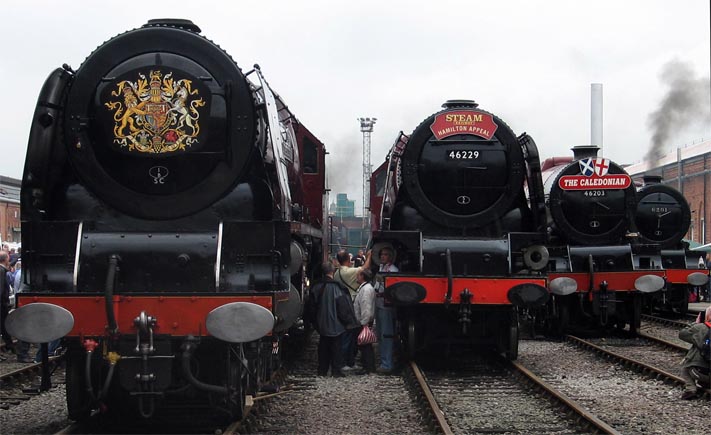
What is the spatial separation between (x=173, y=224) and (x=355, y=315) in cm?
429

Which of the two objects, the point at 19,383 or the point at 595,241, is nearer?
the point at 19,383

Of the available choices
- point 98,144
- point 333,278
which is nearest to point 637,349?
point 333,278

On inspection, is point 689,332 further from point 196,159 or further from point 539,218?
point 196,159

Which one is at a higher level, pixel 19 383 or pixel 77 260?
pixel 77 260

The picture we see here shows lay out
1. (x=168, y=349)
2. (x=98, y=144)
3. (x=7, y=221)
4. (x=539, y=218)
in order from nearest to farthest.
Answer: (x=168, y=349) < (x=98, y=144) < (x=539, y=218) < (x=7, y=221)

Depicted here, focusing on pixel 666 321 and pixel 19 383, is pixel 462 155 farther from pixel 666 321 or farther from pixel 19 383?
pixel 666 321

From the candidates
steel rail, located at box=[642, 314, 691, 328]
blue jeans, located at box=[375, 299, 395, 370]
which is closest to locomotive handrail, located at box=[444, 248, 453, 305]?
blue jeans, located at box=[375, 299, 395, 370]

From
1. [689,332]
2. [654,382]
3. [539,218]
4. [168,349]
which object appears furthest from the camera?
[539,218]

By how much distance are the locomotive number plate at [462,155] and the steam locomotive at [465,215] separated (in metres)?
0.01

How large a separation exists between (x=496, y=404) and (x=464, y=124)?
3815mm

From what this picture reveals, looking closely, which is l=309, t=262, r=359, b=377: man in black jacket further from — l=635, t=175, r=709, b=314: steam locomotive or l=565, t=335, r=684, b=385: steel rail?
l=635, t=175, r=709, b=314: steam locomotive

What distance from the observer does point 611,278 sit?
14031 millimetres

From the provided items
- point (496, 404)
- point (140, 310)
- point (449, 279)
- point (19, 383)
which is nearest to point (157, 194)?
point (140, 310)

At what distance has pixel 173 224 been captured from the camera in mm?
7027
